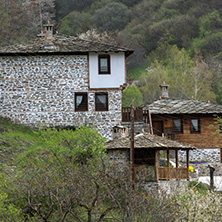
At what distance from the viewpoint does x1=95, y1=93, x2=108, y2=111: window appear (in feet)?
95.2

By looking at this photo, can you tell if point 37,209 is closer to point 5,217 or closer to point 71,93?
point 5,217

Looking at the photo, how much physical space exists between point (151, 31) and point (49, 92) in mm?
39908

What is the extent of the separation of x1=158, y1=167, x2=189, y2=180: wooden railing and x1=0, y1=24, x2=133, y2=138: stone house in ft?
19.1

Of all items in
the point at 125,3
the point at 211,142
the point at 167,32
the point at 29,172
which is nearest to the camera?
the point at 29,172

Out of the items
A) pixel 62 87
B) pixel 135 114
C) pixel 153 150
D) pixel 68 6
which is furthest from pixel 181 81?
pixel 68 6

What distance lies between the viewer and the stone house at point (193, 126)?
103 ft

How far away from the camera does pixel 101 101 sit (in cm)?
2909

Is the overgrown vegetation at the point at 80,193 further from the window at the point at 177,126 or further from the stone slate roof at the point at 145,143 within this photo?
the window at the point at 177,126

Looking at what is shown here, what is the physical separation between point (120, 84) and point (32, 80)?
513cm

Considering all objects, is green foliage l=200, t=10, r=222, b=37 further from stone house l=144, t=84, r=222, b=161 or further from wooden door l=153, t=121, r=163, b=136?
wooden door l=153, t=121, r=163, b=136

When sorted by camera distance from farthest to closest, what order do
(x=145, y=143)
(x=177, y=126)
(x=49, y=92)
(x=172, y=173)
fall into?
(x=177, y=126) < (x=49, y=92) < (x=172, y=173) < (x=145, y=143)

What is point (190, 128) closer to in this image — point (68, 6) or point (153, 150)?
point (153, 150)

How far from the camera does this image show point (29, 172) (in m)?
20.0

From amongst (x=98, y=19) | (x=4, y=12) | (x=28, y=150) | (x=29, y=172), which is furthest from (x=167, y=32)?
(x=29, y=172)
